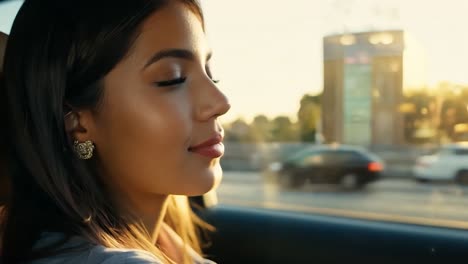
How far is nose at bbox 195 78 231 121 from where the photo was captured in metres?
1.10

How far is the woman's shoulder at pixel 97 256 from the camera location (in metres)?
0.85

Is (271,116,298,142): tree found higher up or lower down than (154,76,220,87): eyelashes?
lower down

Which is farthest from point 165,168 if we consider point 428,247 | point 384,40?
point 384,40

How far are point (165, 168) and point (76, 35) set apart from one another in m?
0.31

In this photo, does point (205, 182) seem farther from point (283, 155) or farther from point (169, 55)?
point (283, 155)

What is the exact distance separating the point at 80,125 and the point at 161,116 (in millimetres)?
181

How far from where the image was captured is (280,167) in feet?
27.6

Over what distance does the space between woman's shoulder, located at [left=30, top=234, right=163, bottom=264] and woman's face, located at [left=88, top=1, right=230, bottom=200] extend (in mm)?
210

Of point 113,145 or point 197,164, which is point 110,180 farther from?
point 197,164

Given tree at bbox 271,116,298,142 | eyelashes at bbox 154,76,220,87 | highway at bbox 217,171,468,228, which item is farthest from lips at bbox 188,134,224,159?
tree at bbox 271,116,298,142

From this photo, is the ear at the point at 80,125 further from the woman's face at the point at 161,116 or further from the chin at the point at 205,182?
the chin at the point at 205,182

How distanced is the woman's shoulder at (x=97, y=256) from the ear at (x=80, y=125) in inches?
10.4

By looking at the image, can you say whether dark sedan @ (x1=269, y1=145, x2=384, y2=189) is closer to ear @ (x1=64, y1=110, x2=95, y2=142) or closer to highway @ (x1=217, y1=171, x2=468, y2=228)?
highway @ (x1=217, y1=171, x2=468, y2=228)

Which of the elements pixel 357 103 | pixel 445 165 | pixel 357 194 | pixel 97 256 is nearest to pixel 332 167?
pixel 357 194
